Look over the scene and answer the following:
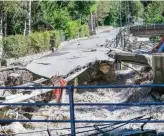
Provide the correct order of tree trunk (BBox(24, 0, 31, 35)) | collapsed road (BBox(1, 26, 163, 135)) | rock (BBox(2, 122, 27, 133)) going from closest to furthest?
rock (BBox(2, 122, 27, 133)) < collapsed road (BBox(1, 26, 163, 135)) < tree trunk (BBox(24, 0, 31, 35))

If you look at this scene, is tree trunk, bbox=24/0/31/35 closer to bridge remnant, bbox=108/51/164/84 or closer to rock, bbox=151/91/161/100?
bridge remnant, bbox=108/51/164/84

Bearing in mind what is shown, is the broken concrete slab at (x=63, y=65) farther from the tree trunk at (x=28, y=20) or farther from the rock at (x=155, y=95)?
the tree trunk at (x=28, y=20)

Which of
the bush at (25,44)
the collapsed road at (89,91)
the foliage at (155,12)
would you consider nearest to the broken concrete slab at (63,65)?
the collapsed road at (89,91)

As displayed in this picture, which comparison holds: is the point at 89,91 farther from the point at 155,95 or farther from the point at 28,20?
the point at 28,20

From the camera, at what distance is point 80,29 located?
57188 mm

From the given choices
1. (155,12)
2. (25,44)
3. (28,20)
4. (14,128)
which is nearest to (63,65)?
(14,128)

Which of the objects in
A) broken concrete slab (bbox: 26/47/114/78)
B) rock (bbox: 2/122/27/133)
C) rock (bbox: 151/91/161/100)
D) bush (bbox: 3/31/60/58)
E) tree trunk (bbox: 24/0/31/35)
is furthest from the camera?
tree trunk (bbox: 24/0/31/35)

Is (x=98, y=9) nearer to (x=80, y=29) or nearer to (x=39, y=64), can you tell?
(x=80, y=29)

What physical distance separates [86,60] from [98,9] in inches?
2202

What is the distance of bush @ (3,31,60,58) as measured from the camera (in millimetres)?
29000

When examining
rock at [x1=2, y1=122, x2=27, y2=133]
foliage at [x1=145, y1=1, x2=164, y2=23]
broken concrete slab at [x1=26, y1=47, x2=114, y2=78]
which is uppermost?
foliage at [x1=145, y1=1, x2=164, y2=23]

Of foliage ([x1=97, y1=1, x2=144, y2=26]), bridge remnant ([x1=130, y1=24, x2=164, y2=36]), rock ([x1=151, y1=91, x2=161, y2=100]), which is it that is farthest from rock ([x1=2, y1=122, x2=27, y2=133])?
foliage ([x1=97, y1=1, x2=144, y2=26])

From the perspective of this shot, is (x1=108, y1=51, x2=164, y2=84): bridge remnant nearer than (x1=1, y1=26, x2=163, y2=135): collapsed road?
No

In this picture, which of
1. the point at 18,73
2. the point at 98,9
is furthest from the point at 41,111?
the point at 98,9
